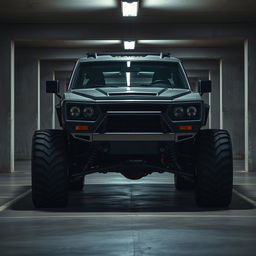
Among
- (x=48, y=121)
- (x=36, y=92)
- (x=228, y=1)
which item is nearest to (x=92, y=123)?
(x=228, y=1)

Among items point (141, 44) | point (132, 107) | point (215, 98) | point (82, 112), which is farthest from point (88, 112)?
point (215, 98)

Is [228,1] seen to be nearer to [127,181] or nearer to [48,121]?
[127,181]

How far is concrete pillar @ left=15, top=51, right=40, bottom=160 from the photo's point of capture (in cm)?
3615

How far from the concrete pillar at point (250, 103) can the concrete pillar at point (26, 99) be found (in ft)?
35.8

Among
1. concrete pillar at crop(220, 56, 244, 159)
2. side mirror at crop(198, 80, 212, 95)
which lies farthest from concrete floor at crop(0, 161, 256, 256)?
concrete pillar at crop(220, 56, 244, 159)

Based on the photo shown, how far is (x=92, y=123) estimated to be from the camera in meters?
12.8

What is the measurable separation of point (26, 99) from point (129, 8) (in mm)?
14190

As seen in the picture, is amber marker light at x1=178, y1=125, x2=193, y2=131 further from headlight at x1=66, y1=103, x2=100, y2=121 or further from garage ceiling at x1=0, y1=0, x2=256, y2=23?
garage ceiling at x1=0, y1=0, x2=256, y2=23

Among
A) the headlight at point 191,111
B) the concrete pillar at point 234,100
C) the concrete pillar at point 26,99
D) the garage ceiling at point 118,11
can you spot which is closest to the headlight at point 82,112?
the headlight at point 191,111

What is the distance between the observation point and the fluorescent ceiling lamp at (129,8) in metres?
22.3

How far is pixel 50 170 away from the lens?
1291 cm

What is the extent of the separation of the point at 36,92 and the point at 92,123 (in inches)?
952

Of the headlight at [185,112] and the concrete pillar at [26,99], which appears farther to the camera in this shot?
the concrete pillar at [26,99]

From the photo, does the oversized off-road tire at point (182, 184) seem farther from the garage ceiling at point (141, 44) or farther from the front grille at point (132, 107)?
the garage ceiling at point (141, 44)
